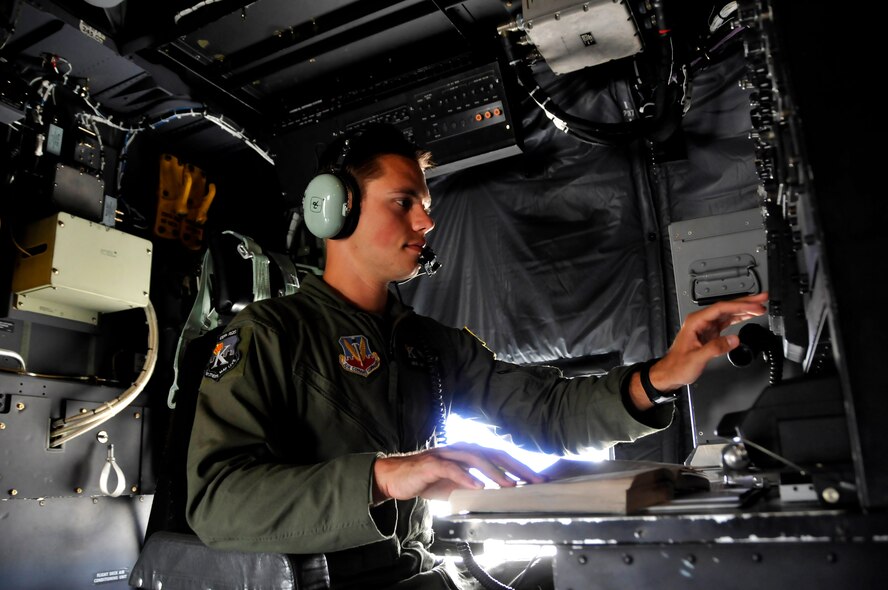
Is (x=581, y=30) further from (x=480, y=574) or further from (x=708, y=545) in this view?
(x=708, y=545)

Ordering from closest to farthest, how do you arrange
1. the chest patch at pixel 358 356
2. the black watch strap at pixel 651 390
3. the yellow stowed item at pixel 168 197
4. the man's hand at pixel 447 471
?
1. the man's hand at pixel 447 471
2. the black watch strap at pixel 651 390
3. the chest patch at pixel 358 356
4. the yellow stowed item at pixel 168 197

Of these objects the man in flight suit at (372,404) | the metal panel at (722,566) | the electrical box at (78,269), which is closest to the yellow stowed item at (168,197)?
the electrical box at (78,269)

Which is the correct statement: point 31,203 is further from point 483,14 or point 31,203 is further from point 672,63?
point 672,63

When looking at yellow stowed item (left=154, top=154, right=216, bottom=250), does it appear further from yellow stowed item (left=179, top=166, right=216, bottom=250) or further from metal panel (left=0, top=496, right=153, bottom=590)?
metal panel (left=0, top=496, right=153, bottom=590)

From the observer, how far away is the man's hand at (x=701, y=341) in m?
1.26

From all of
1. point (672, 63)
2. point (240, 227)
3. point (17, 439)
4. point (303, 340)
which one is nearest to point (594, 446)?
point (303, 340)

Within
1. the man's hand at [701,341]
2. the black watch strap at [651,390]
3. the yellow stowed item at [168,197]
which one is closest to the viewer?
the man's hand at [701,341]

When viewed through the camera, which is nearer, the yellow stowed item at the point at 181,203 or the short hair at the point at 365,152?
the short hair at the point at 365,152

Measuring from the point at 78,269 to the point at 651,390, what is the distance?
2532 millimetres

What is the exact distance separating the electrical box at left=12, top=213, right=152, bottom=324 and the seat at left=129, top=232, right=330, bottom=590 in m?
0.32

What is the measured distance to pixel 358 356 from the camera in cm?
A: 163

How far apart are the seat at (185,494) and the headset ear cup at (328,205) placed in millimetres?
678

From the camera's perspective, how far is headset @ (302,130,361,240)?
1.79 metres

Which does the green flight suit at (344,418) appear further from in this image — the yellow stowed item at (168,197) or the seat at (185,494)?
the yellow stowed item at (168,197)
